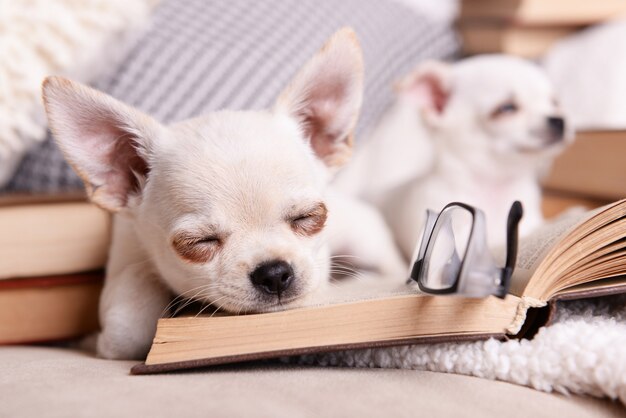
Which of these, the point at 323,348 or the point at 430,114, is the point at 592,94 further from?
the point at 323,348

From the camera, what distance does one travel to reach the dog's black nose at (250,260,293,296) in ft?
3.27

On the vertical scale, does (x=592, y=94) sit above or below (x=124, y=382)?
above

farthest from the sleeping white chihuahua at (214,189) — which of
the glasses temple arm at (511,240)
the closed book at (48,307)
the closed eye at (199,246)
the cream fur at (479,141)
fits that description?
the cream fur at (479,141)

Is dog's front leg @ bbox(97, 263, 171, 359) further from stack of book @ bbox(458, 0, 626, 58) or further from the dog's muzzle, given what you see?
stack of book @ bbox(458, 0, 626, 58)

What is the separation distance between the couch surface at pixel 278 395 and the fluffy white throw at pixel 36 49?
2.50 ft

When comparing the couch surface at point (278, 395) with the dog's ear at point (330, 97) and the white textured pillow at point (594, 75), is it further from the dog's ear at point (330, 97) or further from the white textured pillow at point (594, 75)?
the white textured pillow at point (594, 75)

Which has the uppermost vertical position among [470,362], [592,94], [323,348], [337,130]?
[592,94]

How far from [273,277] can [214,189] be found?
0.54 feet

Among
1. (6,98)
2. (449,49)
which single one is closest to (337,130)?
(6,98)

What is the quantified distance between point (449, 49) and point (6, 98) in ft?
4.92

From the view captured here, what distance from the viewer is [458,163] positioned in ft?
6.58

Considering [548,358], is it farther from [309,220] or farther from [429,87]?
[429,87]

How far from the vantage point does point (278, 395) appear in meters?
0.85

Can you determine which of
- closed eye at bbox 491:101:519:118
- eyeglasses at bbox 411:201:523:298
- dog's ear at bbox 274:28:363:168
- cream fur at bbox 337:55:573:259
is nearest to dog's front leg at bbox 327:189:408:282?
cream fur at bbox 337:55:573:259
